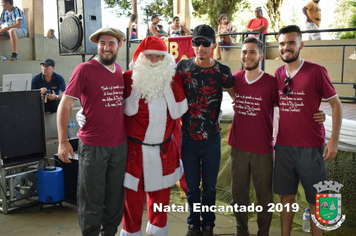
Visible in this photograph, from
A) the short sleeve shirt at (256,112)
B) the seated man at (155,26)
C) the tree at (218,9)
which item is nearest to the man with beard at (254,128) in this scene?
the short sleeve shirt at (256,112)

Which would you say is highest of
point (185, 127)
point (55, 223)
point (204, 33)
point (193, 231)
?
point (204, 33)

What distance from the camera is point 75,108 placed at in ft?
20.9

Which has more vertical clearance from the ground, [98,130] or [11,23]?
[11,23]

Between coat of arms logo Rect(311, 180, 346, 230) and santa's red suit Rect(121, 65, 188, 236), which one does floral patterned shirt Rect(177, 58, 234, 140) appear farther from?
coat of arms logo Rect(311, 180, 346, 230)

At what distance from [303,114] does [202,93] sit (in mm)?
823

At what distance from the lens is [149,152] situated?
288 centimetres

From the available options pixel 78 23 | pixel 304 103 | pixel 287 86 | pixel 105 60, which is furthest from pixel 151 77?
pixel 78 23

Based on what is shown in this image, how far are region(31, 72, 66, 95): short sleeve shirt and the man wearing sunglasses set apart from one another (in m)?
2.97

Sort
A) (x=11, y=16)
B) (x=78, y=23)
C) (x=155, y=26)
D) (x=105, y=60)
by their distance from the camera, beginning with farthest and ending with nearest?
(x=155, y=26)
(x=11, y=16)
(x=78, y=23)
(x=105, y=60)

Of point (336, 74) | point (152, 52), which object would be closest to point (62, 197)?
point (152, 52)

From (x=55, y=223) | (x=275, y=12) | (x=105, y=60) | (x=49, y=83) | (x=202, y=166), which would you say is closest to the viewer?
(x=105, y=60)

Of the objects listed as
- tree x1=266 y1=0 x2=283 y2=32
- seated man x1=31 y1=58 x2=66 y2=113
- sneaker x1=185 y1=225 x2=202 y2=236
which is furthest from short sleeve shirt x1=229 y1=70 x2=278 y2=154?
tree x1=266 y1=0 x2=283 y2=32

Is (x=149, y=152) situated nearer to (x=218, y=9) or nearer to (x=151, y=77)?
(x=151, y=77)

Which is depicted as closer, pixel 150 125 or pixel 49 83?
pixel 150 125
